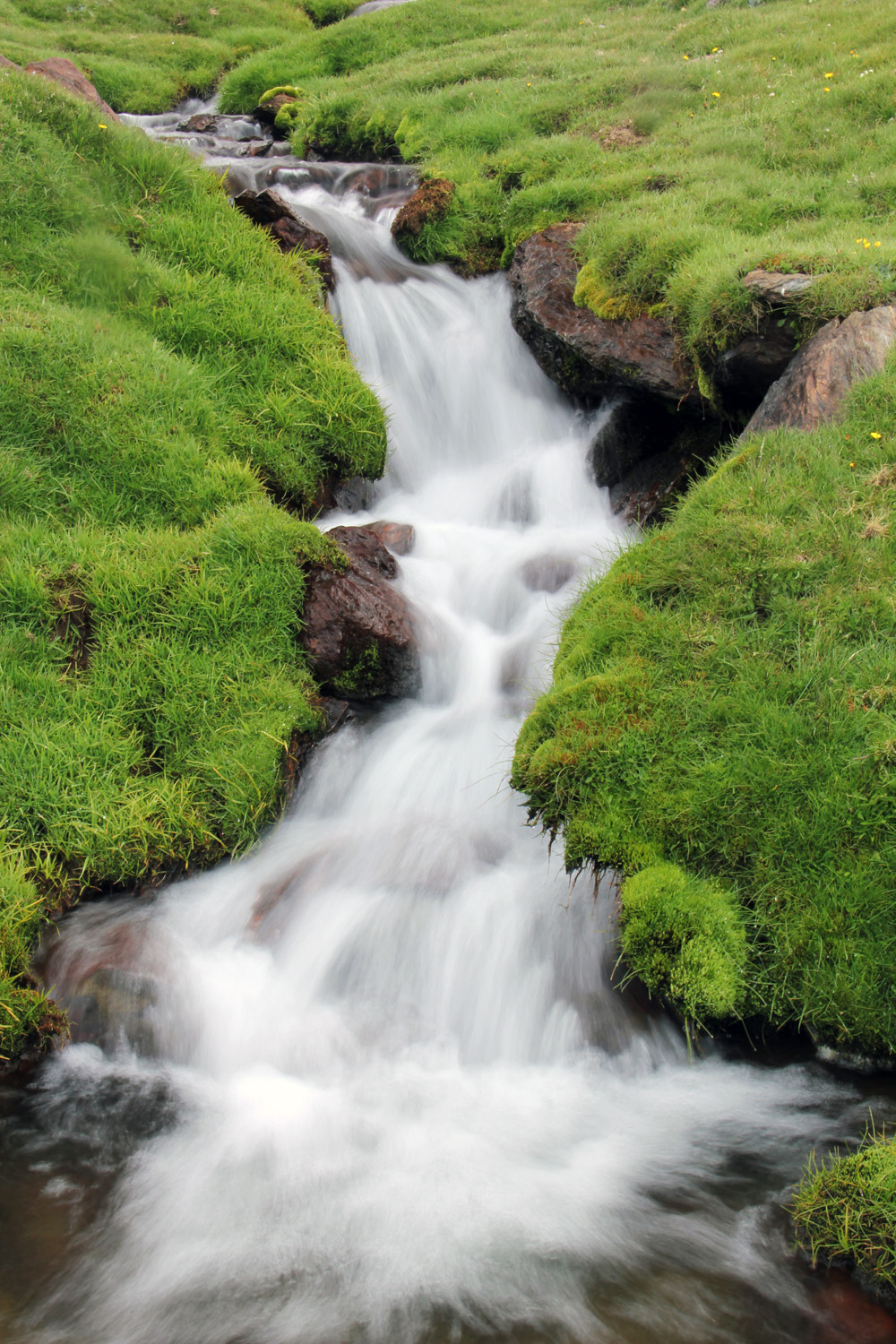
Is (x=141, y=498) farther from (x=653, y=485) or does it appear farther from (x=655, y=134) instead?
(x=655, y=134)

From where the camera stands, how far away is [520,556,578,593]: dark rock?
6.61 meters

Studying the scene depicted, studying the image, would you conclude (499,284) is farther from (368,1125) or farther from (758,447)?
(368,1125)

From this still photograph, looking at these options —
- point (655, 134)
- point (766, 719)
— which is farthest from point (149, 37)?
point (766, 719)

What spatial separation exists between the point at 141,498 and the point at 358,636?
1.81 meters

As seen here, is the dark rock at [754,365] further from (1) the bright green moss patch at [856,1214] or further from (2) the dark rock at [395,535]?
(1) the bright green moss patch at [856,1214]

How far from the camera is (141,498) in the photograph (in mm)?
6023

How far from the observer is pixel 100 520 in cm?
587

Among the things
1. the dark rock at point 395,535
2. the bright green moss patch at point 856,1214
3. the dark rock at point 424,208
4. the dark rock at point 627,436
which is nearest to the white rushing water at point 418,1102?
the bright green moss patch at point 856,1214

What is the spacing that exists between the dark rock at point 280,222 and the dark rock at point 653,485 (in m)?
3.60

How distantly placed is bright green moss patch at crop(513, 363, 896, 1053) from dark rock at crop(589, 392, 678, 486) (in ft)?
6.66

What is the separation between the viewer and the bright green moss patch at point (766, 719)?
11.9ft

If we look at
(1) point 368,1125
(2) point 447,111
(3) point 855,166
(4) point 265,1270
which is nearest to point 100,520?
(1) point 368,1125

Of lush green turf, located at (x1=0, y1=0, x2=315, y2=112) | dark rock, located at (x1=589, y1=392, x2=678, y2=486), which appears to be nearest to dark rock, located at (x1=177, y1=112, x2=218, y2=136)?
lush green turf, located at (x1=0, y1=0, x2=315, y2=112)

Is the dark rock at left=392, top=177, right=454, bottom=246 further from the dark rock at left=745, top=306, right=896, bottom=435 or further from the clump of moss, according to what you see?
the clump of moss
